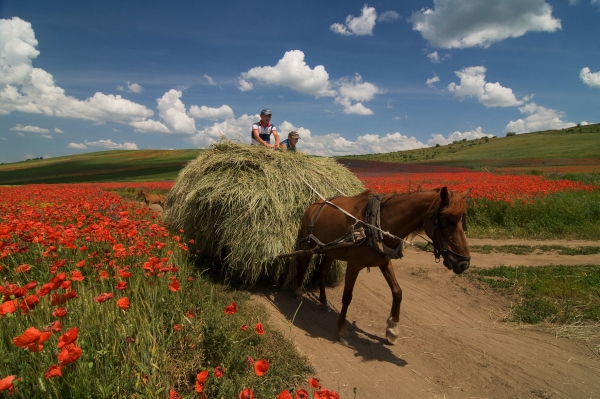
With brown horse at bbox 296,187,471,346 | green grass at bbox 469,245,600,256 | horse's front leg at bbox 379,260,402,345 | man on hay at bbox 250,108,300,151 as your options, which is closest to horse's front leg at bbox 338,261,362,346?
brown horse at bbox 296,187,471,346

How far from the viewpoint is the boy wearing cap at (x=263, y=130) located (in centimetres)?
685

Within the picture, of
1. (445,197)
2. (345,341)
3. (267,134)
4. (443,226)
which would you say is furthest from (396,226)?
(267,134)

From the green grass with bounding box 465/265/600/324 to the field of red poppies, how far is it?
12.6ft

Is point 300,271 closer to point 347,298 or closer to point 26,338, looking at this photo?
point 347,298

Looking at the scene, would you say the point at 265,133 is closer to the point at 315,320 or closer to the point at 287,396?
the point at 315,320

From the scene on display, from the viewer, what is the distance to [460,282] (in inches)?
245

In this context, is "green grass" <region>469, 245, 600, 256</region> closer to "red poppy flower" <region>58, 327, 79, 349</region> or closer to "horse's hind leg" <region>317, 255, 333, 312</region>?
"horse's hind leg" <region>317, 255, 333, 312</region>

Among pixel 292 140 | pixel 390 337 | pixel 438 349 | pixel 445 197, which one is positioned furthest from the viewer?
pixel 292 140

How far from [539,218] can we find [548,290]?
6404mm

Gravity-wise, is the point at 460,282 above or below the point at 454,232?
below

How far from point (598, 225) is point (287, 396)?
40.7 feet

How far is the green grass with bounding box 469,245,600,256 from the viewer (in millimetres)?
7895

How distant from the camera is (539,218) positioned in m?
10.5

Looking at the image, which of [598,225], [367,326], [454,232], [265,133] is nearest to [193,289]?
[367,326]
